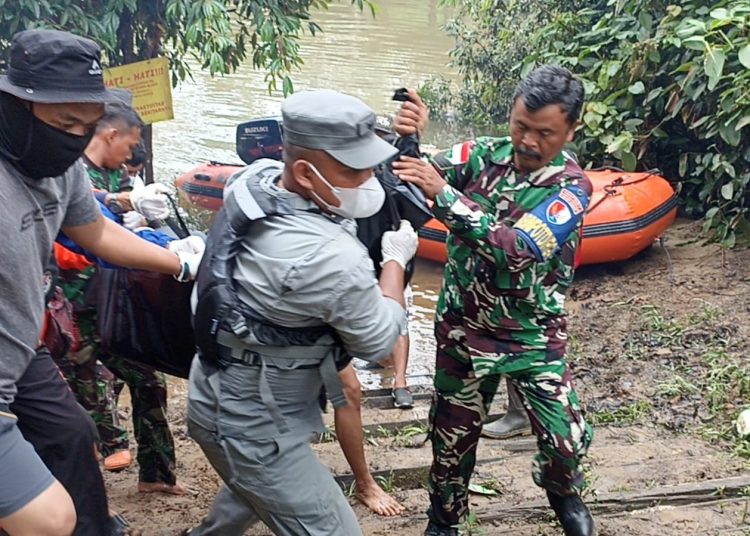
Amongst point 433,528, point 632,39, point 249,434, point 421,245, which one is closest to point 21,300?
point 249,434

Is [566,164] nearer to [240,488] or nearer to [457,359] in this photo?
[457,359]

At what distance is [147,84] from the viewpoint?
20.3 ft

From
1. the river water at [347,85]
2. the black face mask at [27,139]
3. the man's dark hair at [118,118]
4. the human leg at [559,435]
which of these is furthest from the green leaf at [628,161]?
the black face mask at [27,139]

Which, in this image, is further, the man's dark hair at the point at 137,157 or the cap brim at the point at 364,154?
the man's dark hair at the point at 137,157

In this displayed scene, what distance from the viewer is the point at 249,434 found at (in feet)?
7.49

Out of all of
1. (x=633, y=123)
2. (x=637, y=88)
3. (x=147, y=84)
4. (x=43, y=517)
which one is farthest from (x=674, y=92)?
(x=43, y=517)

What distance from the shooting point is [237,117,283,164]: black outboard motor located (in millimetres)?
4008

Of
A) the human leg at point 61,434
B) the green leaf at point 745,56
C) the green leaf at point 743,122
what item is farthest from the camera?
the green leaf at point 743,122

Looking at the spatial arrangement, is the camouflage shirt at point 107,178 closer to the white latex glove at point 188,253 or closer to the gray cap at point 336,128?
the white latex glove at point 188,253

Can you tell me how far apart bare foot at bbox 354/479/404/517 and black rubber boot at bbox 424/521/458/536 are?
0.34 m

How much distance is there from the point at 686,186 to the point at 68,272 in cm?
675

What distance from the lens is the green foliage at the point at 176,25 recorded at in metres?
5.77

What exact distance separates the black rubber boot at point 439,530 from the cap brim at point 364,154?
1637mm

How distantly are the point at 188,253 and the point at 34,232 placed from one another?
656mm
